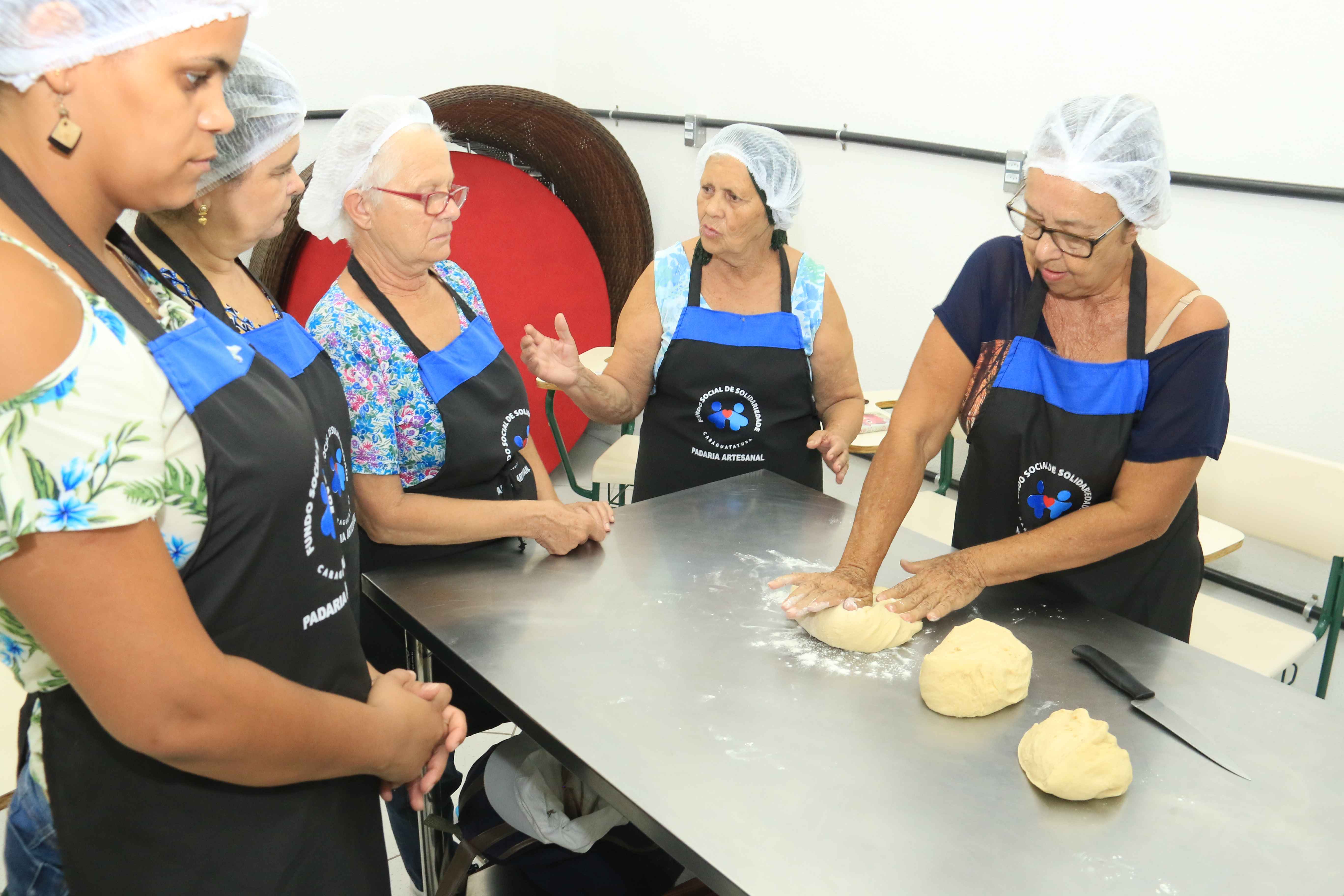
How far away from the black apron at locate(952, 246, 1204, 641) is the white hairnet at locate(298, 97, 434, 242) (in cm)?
124

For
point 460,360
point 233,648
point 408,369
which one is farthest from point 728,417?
point 233,648

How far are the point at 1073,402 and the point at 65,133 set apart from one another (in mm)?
1619

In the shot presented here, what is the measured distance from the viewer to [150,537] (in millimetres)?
832

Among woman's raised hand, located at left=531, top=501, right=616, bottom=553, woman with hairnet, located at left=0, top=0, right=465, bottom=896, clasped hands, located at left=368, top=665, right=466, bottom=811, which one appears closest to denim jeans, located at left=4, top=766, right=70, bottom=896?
woman with hairnet, located at left=0, top=0, right=465, bottom=896

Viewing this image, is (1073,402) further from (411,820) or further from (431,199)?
(411,820)

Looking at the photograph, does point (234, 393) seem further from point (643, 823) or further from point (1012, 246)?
point (1012, 246)

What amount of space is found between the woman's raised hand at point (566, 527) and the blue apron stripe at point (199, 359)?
2.85ft

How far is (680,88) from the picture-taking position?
15.7 ft

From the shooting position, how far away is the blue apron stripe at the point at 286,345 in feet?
4.52

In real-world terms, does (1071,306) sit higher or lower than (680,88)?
lower

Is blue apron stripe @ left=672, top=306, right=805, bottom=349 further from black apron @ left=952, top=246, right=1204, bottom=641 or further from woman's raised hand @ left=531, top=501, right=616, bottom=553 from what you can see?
woman's raised hand @ left=531, top=501, right=616, bottom=553

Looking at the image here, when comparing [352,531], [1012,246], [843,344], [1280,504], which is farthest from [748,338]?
[1280,504]

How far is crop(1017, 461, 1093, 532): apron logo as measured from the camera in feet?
6.09

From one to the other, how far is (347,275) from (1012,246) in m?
1.29
